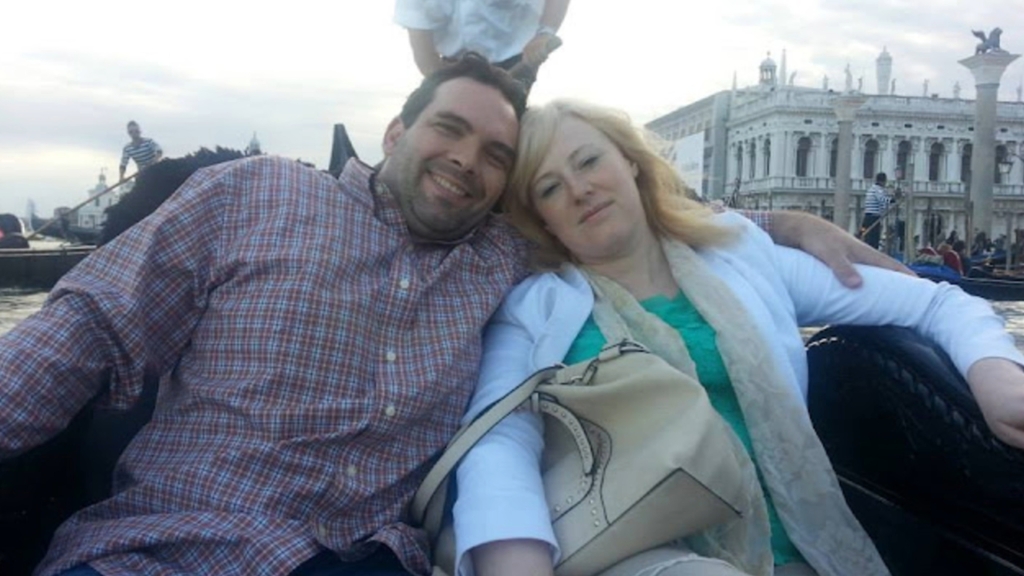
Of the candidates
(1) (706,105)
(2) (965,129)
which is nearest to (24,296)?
(2) (965,129)

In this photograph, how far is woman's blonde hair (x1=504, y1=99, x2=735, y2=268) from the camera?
1.66 m

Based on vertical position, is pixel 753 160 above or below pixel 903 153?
below

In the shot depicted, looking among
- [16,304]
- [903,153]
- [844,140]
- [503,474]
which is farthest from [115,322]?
[903,153]

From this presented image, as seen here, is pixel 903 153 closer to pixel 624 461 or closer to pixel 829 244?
pixel 829 244

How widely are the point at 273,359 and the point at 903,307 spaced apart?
3.14ft

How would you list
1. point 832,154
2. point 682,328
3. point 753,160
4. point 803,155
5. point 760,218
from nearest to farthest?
point 682,328 → point 760,218 → point 803,155 → point 832,154 → point 753,160

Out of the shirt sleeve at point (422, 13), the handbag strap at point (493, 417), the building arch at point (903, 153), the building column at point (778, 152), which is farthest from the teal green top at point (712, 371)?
the building arch at point (903, 153)

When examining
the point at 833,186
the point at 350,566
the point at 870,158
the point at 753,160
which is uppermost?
the point at 870,158

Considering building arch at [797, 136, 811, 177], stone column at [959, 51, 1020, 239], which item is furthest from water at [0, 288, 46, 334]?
building arch at [797, 136, 811, 177]

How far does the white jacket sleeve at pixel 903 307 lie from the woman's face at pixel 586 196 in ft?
0.95

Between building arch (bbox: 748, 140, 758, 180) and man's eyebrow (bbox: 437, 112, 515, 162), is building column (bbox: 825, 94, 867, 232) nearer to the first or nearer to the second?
man's eyebrow (bbox: 437, 112, 515, 162)

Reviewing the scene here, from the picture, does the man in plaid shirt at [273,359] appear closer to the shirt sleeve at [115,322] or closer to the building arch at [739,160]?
the shirt sleeve at [115,322]

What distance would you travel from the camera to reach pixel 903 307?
5.24ft

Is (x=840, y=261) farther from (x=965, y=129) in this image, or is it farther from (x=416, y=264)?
(x=965, y=129)
